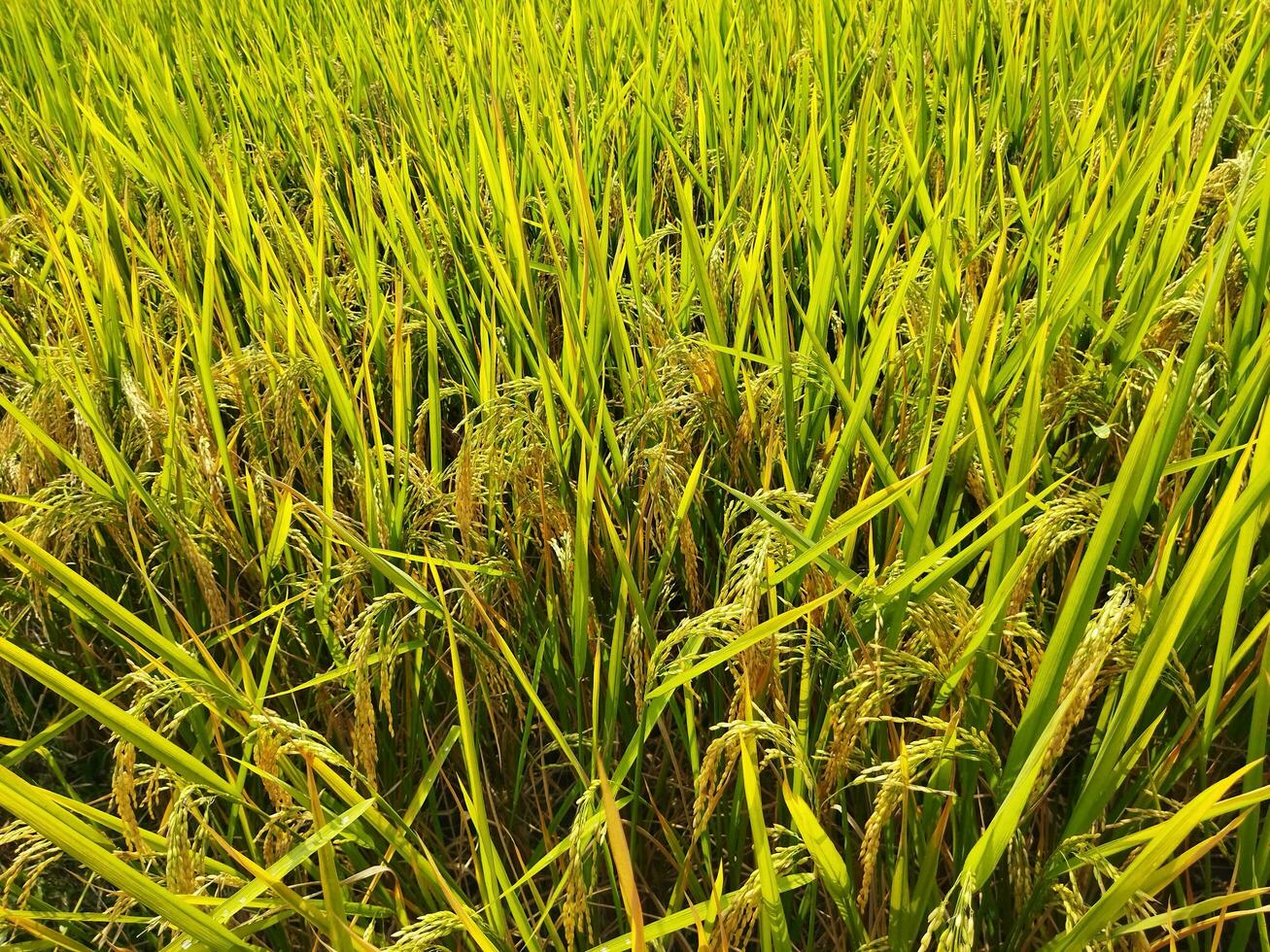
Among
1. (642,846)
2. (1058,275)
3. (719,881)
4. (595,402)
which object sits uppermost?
(1058,275)

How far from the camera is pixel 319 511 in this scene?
0.82 metres

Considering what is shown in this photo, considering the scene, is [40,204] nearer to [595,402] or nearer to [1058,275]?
[595,402]

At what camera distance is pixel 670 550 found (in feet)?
3.25

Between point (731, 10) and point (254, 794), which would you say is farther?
point (731, 10)

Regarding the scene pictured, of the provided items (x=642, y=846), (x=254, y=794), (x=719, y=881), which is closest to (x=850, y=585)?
(x=719, y=881)

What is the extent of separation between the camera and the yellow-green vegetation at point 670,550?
0.74 m

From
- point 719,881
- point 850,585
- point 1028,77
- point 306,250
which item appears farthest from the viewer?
point 1028,77

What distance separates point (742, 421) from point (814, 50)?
Result: 1248 millimetres

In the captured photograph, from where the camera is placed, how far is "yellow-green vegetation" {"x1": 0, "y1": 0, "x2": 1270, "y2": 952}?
2.44ft

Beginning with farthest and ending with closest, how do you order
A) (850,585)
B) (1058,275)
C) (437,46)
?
(437,46) < (1058,275) < (850,585)

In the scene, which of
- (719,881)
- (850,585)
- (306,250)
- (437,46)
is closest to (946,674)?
(850,585)

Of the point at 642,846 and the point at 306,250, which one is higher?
the point at 306,250

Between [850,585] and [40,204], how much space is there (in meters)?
1.55

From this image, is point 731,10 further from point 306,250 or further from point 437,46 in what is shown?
point 306,250
